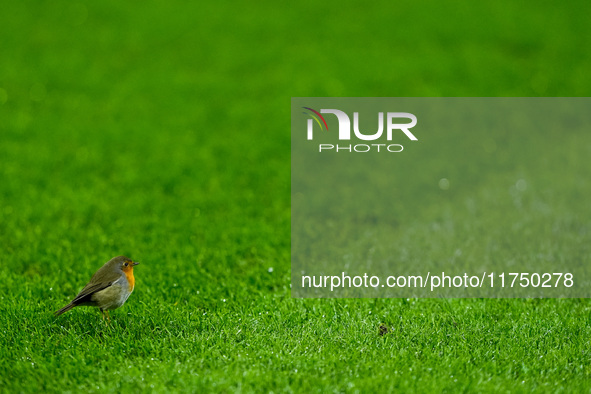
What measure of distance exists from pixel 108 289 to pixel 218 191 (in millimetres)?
5420

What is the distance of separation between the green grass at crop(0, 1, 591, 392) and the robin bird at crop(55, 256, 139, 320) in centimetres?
34

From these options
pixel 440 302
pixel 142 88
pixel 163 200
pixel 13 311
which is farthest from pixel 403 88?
pixel 13 311

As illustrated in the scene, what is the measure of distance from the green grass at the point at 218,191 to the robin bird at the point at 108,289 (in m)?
0.34

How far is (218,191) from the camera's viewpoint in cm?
1175

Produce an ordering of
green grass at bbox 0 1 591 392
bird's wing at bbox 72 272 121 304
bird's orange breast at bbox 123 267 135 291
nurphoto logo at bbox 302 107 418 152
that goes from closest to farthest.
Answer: green grass at bbox 0 1 591 392 < bird's wing at bbox 72 272 121 304 < bird's orange breast at bbox 123 267 135 291 < nurphoto logo at bbox 302 107 418 152

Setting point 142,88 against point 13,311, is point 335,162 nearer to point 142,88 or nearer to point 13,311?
point 142,88

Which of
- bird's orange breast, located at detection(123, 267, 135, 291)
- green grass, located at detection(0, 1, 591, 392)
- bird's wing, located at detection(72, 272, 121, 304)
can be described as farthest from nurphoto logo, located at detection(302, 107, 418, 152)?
bird's wing, located at detection(72, 272, 121, 304)

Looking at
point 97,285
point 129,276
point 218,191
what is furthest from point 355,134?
point 97,285

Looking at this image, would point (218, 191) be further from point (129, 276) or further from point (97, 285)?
A: point (97, 285)

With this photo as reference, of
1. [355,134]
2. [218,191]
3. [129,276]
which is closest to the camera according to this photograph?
[129,276]

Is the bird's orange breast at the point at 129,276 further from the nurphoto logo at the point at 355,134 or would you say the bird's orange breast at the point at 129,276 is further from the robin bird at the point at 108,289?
the nurphoto logo at the point at 355,134

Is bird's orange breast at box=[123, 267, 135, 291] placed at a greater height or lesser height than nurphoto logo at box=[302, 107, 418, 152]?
lesser

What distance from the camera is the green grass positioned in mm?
6066

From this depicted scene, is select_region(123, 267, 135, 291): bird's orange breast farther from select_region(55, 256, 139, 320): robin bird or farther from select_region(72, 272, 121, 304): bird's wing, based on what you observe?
select_region(72, 272, 121, 304): bird's wing
